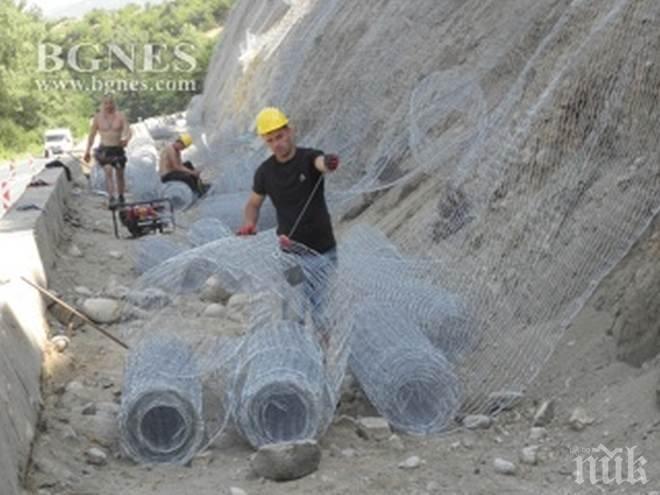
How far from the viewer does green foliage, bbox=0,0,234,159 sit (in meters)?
50.1

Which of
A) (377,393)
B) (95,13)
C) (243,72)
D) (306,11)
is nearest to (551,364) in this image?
(377,393)

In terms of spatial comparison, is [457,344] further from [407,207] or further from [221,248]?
[407,207]

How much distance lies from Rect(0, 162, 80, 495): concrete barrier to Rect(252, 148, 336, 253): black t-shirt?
1701 mm

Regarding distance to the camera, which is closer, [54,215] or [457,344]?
[457,344]

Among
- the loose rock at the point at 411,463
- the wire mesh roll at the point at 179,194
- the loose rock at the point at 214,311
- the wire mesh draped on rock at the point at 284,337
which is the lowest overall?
the wire mesh roll at the point at 179,194

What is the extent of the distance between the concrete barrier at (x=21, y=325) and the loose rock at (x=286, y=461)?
1112 mm

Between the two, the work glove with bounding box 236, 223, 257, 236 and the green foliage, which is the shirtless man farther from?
the green foliage

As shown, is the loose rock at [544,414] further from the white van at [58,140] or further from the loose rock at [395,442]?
the white van at [58,140]

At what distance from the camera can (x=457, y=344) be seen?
248 inches

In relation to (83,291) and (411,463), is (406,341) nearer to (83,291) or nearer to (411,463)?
(411,463)

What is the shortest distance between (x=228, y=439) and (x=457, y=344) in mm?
1450

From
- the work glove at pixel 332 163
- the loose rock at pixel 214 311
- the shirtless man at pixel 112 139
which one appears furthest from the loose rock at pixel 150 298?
the shirtless man at pixel 112 139

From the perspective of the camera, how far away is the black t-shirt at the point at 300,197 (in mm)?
6465

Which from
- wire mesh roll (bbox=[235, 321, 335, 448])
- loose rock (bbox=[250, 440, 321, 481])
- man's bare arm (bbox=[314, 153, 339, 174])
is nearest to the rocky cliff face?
wire mesh roll (bbox=[235, 321, 335, 448])
